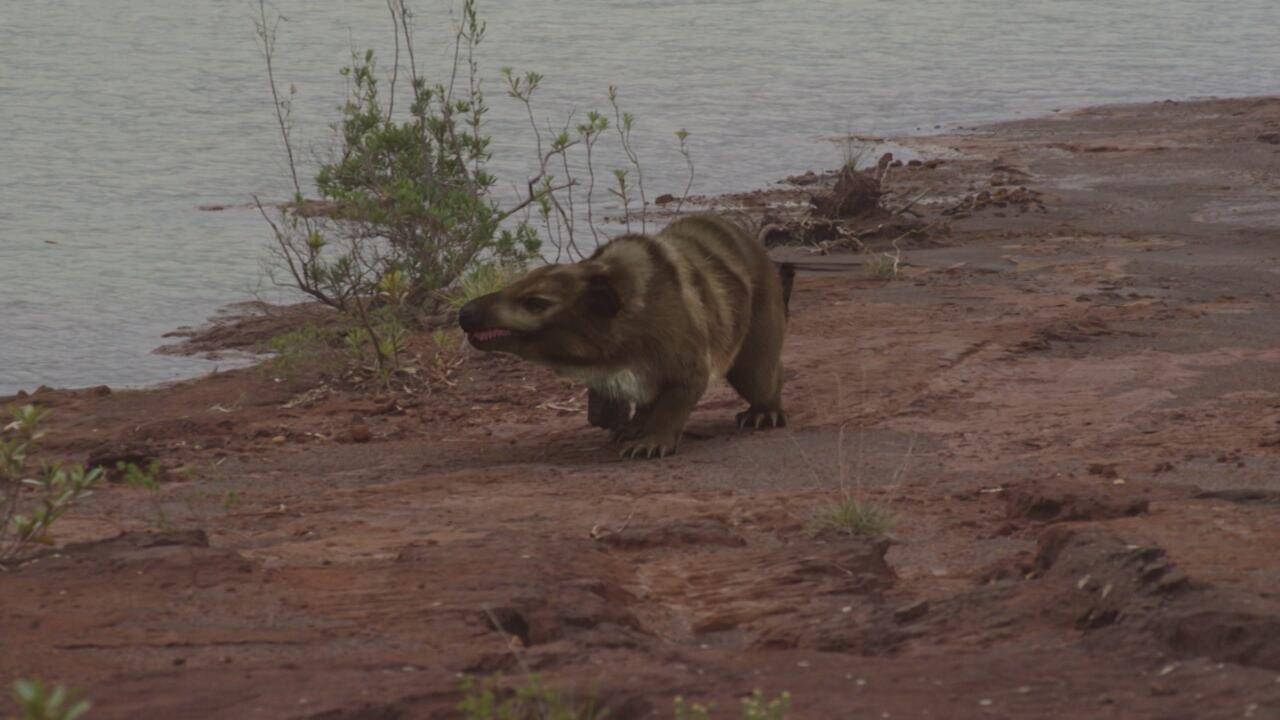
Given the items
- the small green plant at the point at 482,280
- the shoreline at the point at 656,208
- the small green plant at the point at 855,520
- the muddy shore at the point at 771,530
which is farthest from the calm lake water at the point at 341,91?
the small green plant at the point at 855,520

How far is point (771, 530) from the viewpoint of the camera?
6129 millimetres

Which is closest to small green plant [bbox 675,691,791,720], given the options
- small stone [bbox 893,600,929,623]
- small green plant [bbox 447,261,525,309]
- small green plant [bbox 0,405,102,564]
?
small stone [bbox 893,600,929,623]

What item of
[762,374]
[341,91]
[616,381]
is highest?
[341,91]

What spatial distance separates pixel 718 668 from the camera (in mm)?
4203

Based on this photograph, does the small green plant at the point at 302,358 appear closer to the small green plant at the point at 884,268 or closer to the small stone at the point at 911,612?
the small green plant at the point at 884,268

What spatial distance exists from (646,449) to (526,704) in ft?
13.3

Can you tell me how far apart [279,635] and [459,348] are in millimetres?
5524

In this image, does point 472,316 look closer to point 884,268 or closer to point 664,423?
point 664,423

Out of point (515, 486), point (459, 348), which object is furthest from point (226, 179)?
point (515, 486)

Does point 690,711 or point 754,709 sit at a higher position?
point 754,709

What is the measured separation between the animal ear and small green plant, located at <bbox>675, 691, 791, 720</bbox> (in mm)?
3794

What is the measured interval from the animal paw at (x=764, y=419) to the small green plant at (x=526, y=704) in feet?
14.6

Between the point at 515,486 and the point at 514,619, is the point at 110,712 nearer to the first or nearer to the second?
the point at 514,619

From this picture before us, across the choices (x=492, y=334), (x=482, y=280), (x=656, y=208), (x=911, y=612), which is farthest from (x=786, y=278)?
(x=656, y=208)
